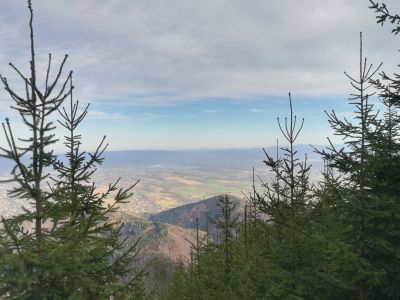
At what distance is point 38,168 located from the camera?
659 cm

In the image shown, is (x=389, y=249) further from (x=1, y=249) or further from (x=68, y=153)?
(x=68, y=153)

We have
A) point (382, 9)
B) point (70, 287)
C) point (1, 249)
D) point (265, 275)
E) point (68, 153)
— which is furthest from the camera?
point (68, 153)

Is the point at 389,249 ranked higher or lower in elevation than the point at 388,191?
lower

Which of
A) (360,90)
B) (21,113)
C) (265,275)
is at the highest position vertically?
(360,90)

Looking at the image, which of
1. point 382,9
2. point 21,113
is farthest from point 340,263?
point 21,113

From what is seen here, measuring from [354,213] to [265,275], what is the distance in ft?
9.84

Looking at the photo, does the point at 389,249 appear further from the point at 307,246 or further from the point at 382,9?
the point at 382,9

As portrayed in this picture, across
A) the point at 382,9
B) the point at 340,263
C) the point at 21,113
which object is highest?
the point at 382,9

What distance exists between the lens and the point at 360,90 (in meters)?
9.84

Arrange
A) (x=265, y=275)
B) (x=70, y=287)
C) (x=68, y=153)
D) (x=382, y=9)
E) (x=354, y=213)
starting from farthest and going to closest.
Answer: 1. (x=68, y=153)
2. (x=265, y=275)
3. (x=354, y=213)
4. (x=382, y=9)
5. (x=70, y=287)

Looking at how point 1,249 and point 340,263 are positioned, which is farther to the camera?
point 340,263

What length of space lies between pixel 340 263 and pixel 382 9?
6469mm

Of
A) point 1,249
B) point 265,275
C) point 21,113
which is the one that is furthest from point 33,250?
point 265,275

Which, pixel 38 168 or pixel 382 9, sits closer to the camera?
pixel 38 168
